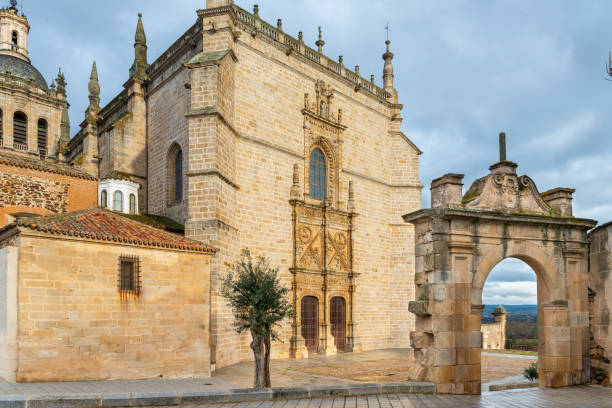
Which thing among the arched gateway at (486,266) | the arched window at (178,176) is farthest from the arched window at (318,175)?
the arched gateway at (486,266)

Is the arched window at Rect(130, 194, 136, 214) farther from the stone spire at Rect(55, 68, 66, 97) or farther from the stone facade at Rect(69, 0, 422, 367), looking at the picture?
the stone spire at Rect(55, 68, 66, 97)

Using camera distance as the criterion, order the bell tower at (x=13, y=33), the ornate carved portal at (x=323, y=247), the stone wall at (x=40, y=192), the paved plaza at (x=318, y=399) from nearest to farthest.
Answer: the paved plaza at (x=318, y=399) < the stone wall at (x=40, y=192) < the ornate carved portal at (x=323, y=247) < the bell tower at (x=13, y=33)

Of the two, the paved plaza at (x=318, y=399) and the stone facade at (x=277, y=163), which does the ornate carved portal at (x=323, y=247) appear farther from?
the paved plaza at (x=318, y=399)

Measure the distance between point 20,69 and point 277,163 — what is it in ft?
89.4

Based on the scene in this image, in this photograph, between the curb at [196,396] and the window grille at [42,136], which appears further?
the window grille at [42,136]

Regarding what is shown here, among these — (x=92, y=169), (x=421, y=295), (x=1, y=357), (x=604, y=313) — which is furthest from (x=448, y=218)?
(x=92, y=169)

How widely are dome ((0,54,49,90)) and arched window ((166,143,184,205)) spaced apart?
Answer: 22.9m

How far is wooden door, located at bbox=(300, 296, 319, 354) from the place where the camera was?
69.8ft

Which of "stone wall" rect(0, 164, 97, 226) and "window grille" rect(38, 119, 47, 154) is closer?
"stone wall" rect(0, 164, 97, 226)

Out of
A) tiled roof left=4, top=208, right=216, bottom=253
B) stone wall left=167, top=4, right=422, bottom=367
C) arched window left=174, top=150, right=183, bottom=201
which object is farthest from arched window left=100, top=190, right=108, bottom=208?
tiled roof left=4, top=208, right=216, bottom=253

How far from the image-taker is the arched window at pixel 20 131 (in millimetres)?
35062

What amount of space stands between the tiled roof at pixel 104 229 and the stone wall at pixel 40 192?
716 cm

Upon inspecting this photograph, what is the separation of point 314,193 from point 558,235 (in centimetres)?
1365

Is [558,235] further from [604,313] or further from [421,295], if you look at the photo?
[421,295]
